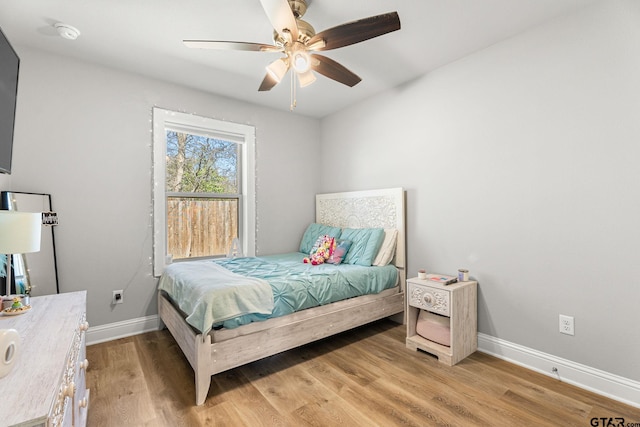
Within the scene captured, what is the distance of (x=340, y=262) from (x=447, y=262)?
3.42 ft

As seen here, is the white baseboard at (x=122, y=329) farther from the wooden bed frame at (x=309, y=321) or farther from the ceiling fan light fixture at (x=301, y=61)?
the ceiling fan light fixture at (x=301, y=61)

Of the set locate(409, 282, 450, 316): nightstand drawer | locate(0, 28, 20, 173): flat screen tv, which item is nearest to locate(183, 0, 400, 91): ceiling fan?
locate(0, 28, 20, 173): flat screen tv

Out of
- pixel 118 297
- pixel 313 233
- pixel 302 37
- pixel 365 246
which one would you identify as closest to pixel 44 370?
pixel 302 37

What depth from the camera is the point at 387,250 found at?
10.1ft

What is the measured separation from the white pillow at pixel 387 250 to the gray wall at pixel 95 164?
7.66 feet

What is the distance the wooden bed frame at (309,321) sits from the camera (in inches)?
75.4

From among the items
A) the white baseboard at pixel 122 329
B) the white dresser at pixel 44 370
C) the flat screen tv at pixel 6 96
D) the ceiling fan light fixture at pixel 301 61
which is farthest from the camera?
the white baseboard at pixel 122 329

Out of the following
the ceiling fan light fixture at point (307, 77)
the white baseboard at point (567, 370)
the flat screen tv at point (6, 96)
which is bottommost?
the white baseboard at point (567, 370)

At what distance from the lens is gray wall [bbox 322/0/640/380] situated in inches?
73.2

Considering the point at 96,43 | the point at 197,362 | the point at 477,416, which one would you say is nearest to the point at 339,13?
the point at 96,43

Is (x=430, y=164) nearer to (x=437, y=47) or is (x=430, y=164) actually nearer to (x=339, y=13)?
(x=437, y=47)

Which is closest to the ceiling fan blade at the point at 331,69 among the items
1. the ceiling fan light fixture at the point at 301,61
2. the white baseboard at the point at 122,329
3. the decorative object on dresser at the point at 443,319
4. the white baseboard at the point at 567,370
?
the ceiling fan light fixture at the point at 301,61

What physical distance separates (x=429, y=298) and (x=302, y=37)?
216 cm

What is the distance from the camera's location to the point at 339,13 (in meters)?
2.05
